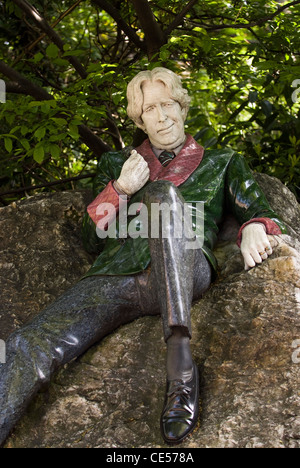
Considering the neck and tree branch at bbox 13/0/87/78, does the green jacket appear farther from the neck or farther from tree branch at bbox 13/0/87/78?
tree branch at bbox 13/0/87/78

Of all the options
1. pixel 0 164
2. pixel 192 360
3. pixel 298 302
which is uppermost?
pixel 0 164

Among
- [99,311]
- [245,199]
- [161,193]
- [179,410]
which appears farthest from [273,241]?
[179,410]

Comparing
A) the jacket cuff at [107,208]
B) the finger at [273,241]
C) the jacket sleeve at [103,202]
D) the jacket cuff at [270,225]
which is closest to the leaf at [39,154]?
the jacket sleeve at [103,202]

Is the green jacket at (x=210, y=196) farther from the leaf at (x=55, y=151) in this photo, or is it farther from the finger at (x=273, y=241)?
the leaf at (x=55, y=151)

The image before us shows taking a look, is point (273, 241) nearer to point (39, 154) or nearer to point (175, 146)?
point (175, 146)

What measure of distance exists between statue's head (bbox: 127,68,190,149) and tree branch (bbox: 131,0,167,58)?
2.83 ft

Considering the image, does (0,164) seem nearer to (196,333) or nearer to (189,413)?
(196,333)

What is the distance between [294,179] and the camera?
16.1 feet

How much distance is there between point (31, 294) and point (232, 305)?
1086mm

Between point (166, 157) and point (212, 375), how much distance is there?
46.4 inches

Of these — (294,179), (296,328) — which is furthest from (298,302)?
(294,179)

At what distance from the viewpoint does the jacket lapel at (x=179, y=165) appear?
3.61 meters

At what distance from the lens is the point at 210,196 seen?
359cm

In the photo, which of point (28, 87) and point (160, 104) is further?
point (28, 87)
